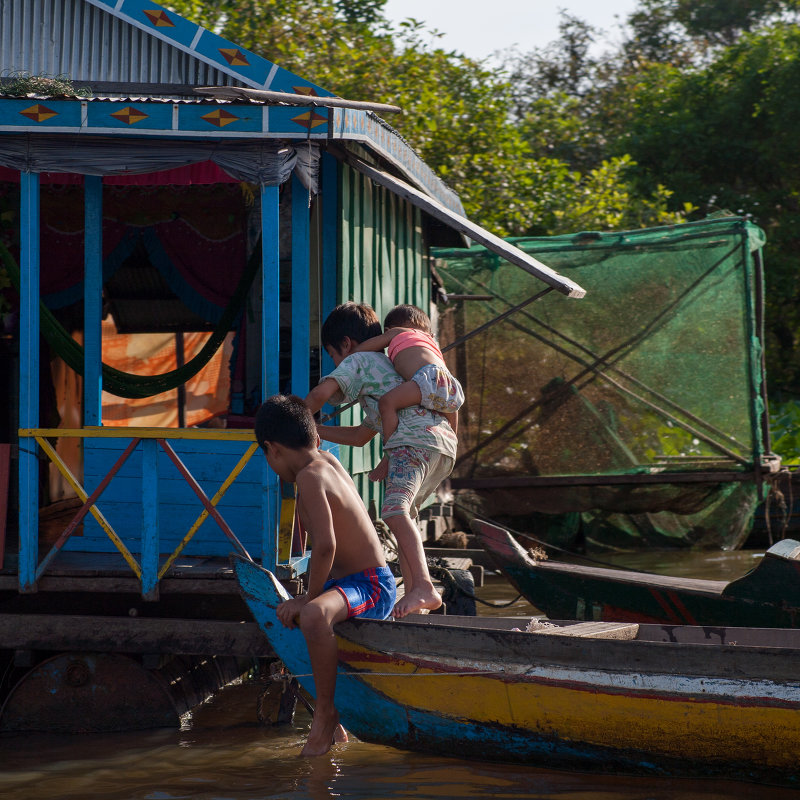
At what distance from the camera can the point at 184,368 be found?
23.5ft

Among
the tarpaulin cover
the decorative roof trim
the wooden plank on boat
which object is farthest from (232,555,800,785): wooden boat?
the tarpaulin cover

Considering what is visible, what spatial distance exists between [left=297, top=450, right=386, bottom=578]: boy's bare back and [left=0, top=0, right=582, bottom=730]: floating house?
84 centimetres

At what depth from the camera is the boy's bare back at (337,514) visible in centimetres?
483

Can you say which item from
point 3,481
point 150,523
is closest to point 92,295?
point 3,481

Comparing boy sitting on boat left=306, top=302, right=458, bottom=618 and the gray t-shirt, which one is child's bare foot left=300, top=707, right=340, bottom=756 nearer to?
boy sitting on boat left=306, top=302, right=458, bottom=618

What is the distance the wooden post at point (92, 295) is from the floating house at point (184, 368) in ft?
0.05

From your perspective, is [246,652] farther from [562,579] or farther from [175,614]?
[562,579]

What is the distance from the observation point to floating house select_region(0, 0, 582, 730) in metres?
5.83

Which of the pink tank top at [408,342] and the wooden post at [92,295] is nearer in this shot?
the pink tank top at [408,342]

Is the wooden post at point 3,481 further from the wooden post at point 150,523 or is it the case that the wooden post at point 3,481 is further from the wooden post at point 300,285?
the wooden post at point 300,285

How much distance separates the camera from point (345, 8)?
19.2 m

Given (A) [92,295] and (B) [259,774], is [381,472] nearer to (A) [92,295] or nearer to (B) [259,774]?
(B) [259,774]

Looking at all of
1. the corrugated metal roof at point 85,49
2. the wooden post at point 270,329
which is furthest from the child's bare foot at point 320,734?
the corrugated metal roof at point 85,49

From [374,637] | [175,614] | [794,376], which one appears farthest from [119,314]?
[794,376]
